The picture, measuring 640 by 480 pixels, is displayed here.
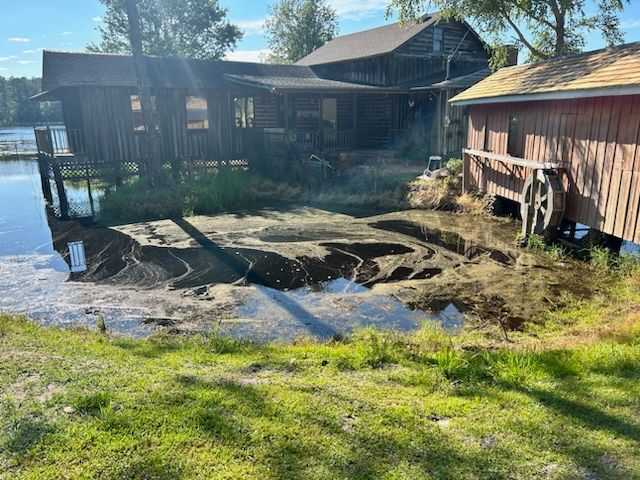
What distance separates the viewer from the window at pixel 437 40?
73.5 ft

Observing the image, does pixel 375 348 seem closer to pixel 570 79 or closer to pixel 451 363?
pixel 451 363

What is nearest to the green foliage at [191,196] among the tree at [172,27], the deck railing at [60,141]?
the deck railing at [60,141]

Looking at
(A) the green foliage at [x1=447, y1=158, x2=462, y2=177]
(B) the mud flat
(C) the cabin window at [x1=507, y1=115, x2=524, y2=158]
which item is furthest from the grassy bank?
(A) the green foliage at [x1=447, y1=158, x2=462, y2=177]

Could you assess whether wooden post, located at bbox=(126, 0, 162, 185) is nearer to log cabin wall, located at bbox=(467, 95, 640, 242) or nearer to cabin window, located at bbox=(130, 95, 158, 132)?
cabin window, located at bbox=(130, 95, 158, 132)

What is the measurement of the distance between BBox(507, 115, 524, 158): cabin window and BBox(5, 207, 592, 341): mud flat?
1.92m

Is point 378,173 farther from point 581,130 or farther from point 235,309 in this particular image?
point 235,309

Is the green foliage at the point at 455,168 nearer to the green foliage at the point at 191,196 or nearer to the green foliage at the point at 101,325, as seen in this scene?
the green foliage at the point at 191,196

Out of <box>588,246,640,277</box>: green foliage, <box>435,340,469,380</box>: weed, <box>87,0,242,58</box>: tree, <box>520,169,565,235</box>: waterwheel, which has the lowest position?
<box>588,246,640,277</box>: green foliage

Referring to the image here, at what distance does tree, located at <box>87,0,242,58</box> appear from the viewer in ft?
115

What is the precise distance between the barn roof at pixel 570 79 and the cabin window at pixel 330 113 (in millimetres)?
10452

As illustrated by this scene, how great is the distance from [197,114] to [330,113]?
22.7 feet

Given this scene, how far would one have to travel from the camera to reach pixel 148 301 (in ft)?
25.5

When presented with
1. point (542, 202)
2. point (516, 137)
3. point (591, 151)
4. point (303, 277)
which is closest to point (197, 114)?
point (516, 137)

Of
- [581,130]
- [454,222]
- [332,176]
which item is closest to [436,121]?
[332,176]
